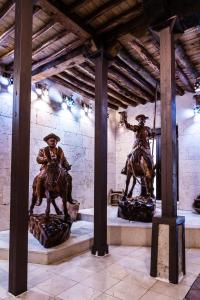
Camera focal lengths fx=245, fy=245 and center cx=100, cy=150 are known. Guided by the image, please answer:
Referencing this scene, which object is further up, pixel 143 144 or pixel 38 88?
pixel 38 88

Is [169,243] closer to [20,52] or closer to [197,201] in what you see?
[20,52]

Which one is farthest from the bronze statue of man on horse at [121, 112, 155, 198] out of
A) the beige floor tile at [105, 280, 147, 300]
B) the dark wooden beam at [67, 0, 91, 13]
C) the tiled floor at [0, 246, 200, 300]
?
the beige floor tile at [105, 280, 147, 300]

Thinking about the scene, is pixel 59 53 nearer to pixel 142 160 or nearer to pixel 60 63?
pixel 60 63

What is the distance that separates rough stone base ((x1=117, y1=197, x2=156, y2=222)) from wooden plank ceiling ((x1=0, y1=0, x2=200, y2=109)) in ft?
9.73

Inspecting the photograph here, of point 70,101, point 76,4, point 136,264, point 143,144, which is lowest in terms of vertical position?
point 136,264

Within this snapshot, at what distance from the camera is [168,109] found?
10.9 ft

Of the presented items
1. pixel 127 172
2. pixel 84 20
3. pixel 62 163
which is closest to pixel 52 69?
pixel 84 20

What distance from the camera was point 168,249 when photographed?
3111 millimetres

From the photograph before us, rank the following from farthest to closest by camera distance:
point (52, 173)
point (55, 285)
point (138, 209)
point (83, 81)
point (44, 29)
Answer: point (83, 81), point (138, 209), point (52, 173), point (44, 29), point (55, 285)

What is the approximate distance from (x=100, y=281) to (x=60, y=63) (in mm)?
4041

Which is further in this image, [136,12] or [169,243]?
[136,12]

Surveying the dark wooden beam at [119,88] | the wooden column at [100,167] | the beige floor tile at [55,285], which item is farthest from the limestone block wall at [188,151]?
the beige floor tile at [55,285]

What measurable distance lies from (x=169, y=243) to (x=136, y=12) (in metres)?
3.37

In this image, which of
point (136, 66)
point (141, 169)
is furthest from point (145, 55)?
point (141, 169)
